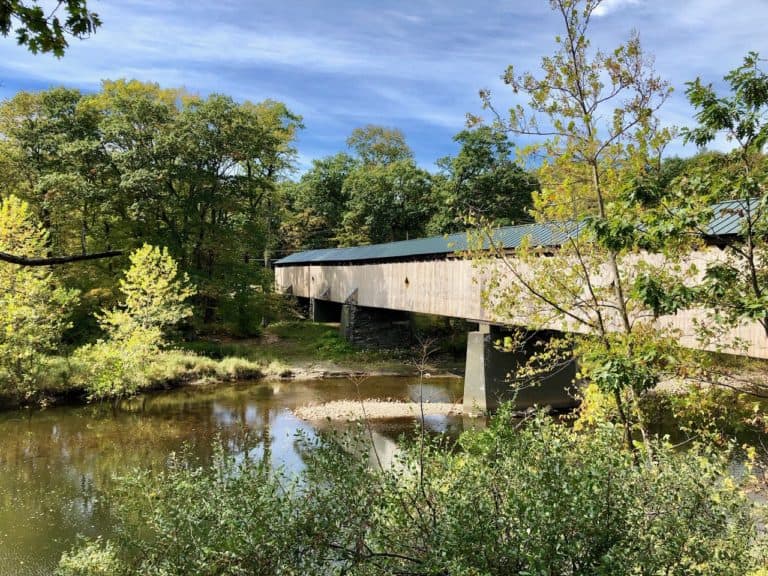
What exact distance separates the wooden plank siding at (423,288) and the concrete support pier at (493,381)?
620 mm

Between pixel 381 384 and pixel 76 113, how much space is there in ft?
51.4

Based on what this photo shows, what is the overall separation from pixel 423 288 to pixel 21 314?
11.1m

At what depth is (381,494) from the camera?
357cm

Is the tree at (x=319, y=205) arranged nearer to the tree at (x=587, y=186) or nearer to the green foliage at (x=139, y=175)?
the green foliage at (x=139, y=175)

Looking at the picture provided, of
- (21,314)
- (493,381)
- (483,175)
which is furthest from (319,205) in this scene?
(493,381)

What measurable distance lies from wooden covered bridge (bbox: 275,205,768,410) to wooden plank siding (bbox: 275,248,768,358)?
20 millimetres

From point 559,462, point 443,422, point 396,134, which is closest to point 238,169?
point 443,422

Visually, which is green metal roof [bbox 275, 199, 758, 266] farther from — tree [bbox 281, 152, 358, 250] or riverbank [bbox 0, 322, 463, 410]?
tree [bbox 281, 152, 358, 250]

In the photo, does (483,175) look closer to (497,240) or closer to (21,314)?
(21,314)

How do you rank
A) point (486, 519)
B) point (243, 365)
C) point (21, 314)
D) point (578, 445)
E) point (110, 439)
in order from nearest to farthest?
point (486, 519) < point (578, 445) < point (110, 439) < point (21, 314) < point (243, 365)

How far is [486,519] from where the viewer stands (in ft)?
9.99

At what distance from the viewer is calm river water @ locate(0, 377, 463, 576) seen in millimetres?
7598

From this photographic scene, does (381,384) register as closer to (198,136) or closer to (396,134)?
(198,136)

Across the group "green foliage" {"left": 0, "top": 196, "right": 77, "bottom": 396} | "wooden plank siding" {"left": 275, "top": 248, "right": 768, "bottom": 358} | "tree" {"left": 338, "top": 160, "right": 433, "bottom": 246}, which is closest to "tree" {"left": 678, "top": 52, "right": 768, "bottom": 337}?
"wooden plank siding" {"left": 275, "top": 248, "right": 768, "bottom": 358}
